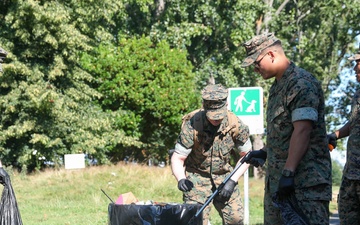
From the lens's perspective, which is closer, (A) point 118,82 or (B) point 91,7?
(B) point 91,7

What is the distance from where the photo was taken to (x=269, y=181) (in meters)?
5.94

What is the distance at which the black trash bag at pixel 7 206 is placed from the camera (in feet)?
24.7

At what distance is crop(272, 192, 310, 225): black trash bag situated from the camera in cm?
556

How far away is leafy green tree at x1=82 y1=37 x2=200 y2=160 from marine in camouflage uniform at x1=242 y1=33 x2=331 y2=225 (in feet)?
80.0

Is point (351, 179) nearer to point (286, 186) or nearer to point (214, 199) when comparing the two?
point (214, 199)

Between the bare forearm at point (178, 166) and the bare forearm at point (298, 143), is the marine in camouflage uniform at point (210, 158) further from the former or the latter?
the bare forearm at point (298, 143)

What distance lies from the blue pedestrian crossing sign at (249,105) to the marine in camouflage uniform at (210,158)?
4940 millimetres

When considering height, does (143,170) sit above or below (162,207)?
below

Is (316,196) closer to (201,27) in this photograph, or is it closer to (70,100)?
(70,100)

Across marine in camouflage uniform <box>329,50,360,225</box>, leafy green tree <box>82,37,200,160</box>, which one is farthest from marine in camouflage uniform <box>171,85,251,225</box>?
leafy green tree <box>82,37,200,160</box>

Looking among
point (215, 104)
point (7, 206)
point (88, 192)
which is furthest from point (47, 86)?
point (215, 104)

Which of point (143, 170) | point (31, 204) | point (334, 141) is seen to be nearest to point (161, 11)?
point (143, 170)

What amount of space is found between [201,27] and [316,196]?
28.6 m

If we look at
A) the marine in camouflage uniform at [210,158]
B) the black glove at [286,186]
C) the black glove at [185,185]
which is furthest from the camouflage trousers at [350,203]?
the black glove at [286,186]
